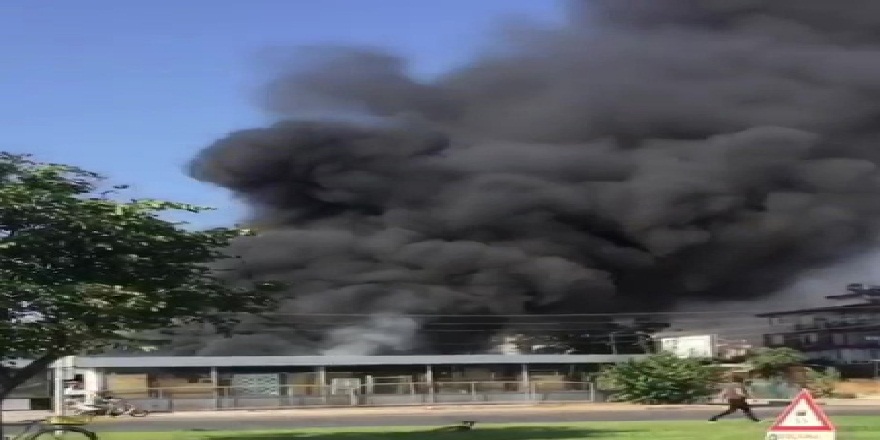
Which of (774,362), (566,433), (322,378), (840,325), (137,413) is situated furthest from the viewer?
(840,325)

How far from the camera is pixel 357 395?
Result: 46.4 m

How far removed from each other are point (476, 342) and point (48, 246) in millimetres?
43247

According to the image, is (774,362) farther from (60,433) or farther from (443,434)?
(60,433)

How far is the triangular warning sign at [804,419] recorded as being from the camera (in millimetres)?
10977

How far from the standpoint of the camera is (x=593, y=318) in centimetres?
6219

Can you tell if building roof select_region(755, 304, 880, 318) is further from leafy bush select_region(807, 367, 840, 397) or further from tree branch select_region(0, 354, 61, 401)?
tree branch select_region(0, 354, 61, 401)

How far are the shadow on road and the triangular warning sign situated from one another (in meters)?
9.71

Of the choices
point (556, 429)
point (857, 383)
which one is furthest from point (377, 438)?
point (857, 383)

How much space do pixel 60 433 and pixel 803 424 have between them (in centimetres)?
1358

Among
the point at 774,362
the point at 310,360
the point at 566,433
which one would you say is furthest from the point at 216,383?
the point at 566,433

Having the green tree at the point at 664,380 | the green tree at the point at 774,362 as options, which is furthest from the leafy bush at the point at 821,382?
the green tree at the point at 664,380

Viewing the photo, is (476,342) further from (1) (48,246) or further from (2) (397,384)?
(1) (48,246)

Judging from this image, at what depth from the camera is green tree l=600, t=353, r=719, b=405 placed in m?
41.1

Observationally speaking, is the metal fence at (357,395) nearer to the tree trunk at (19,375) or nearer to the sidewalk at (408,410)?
the sidewalk at (408,410)
